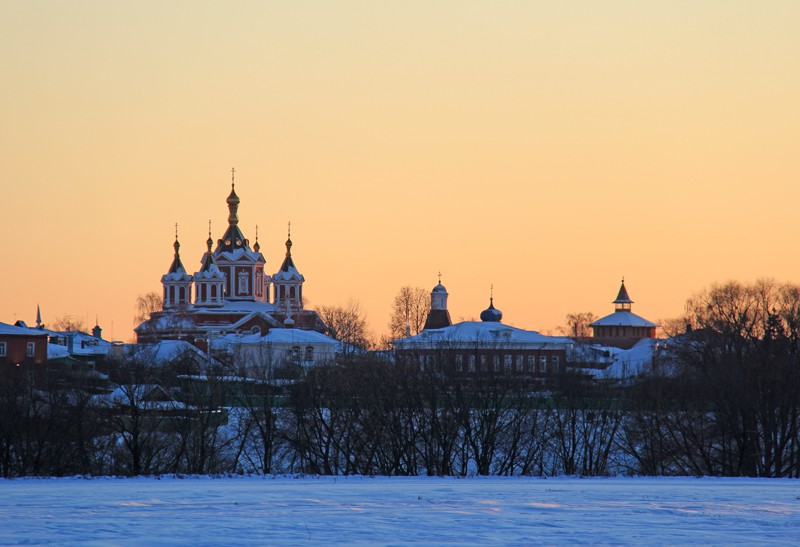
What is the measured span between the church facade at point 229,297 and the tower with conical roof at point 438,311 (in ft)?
45.9

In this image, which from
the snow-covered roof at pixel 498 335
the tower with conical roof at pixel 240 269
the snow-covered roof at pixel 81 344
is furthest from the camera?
the tower with conical roof at pixel 240 269

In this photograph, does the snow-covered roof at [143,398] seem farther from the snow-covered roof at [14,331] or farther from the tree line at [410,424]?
the snow-covered roof at [14,331]

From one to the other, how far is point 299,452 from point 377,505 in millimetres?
17235

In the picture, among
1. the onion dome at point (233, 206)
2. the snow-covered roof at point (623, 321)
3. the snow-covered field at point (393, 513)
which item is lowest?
the snow-covered field at point (393, 513)

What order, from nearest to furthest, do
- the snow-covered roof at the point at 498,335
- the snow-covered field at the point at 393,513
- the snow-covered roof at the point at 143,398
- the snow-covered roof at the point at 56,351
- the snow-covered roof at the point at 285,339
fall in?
the snow-covered field at the point at 393,513 < the snow-covered roof at the point at 143,398 < the snow-covered roof at the point at 498,335 < the snow-covered roof at the point at 56,351 < the snow-covered roof at the point at 285,339

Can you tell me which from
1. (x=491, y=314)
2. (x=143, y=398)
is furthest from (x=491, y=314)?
(x=143, y=398)

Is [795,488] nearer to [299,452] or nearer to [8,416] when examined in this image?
[299,452]

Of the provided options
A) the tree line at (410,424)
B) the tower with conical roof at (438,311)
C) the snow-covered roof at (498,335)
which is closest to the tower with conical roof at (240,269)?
the tower with conical roof at (438,311)

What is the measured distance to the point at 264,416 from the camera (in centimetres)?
4041

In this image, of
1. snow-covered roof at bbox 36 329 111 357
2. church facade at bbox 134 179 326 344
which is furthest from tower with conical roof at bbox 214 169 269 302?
snow-covered roof at bbox 36 329 111 357

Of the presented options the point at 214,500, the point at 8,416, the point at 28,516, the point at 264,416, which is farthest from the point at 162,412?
the point at 28,516

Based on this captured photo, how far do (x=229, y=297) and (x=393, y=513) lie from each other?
115 metres

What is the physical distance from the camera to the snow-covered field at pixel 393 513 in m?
16.8

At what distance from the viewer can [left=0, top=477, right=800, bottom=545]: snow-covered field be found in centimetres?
1680
